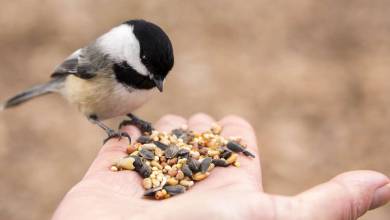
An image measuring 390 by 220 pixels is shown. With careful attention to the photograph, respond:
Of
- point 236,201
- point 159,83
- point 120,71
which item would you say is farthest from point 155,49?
point 236,201

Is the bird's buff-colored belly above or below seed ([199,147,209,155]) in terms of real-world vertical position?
above

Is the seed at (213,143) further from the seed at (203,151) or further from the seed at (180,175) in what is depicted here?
the seed at (180,175)

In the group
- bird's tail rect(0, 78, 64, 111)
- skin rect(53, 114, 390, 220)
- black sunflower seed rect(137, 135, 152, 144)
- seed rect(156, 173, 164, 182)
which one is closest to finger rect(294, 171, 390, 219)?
skin rect(53, 114, 390, 220)

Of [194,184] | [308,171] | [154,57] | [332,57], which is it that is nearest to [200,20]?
[332,57]

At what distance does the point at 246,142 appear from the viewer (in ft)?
7.49

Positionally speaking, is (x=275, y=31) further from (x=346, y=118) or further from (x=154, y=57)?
(x=154, y=57)

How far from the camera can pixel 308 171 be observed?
335 cm

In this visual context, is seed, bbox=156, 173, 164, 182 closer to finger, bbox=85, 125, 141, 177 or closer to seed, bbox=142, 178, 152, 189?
seed, bbox=142, 178, 152, 189

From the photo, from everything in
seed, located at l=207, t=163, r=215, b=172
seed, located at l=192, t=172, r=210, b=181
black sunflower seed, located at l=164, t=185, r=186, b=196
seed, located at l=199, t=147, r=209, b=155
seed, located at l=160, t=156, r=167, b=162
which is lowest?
black sunflower seed, located at l=164, t=185, r=186, b=196

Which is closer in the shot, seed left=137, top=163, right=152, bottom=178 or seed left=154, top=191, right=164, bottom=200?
seed left=154, top=191, right=164, bottom=200

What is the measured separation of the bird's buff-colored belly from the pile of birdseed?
0.16 m

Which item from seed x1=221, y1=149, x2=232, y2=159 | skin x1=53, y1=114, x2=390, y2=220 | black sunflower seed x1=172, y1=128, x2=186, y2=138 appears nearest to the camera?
skin x1=53, y1=114, x2=390, y2=220

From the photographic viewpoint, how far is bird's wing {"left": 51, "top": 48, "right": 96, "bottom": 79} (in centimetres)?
246

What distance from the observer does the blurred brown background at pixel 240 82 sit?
3.39 meters
